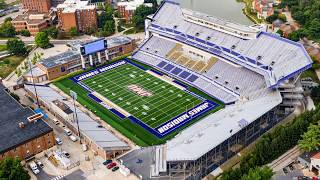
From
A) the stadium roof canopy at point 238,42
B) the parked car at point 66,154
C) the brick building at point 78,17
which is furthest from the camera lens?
the brick building at point 78,17

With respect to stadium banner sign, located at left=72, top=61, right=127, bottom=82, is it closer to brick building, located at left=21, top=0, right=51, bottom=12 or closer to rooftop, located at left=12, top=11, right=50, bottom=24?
rooftop, located at left=12, top=11, right=50, bottom=24

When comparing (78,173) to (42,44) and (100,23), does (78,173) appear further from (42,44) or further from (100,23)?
(100,23)

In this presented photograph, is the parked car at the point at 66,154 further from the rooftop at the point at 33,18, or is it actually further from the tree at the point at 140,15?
the rooftop at the point at 33,18

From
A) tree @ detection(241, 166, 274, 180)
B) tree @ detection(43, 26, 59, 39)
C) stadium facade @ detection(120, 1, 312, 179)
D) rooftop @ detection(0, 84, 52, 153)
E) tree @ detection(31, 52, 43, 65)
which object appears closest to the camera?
tree @ detection(241, 166, 274, 180)

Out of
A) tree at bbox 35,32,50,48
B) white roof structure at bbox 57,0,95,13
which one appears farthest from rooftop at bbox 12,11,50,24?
tree at bbox 35,32,50,48

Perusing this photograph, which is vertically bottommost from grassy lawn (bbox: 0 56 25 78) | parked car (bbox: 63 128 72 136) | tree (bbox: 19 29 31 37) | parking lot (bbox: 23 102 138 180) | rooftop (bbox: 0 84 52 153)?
parking lot (bbox: 23 102 138 180)

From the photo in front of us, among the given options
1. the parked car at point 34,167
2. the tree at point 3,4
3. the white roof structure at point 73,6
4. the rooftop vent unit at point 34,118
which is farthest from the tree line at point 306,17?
the tree at point 3,4

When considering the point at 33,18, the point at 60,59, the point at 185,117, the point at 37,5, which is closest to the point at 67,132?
the point at 185,117
